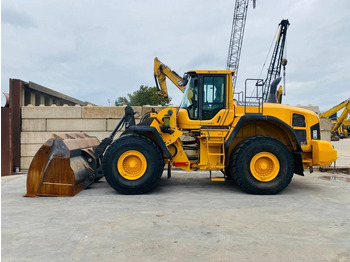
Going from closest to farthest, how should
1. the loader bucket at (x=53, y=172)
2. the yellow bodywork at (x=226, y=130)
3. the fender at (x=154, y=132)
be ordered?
1. the loader bucket at (x=53, y=172)
2. the fender at (x=154, y=132)
3. the yellow bodywork at (x=226, y=130)

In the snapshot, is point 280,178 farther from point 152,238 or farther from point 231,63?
point 231,63

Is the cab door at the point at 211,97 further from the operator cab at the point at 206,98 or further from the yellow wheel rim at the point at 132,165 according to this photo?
the yellow wheel rim at the point at 132,165

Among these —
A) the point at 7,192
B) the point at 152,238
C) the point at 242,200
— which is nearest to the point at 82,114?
the point at 7,192

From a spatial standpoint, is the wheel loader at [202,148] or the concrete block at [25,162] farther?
the concrete block at [25,162]

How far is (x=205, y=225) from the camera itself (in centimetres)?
376

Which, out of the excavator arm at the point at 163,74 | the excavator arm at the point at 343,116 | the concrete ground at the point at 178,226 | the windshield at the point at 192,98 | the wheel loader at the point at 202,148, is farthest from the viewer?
the excavator arm at the point at 343,116

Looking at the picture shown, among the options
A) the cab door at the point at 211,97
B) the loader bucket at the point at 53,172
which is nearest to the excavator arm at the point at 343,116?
the cab door at the point at 211,97

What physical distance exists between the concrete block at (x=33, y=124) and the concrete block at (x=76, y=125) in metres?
0.19

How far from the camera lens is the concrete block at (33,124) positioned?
29.3 feet

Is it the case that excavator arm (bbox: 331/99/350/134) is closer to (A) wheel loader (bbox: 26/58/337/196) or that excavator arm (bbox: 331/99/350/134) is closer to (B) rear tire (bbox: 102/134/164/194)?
(A) wheel loader (bbox: 26/58/337/196)

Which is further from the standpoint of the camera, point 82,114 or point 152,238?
point 82,114

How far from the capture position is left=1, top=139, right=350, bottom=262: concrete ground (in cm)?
292

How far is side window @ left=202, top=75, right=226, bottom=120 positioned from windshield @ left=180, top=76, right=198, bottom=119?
0.18m

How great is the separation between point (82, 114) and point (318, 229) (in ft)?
24.3
